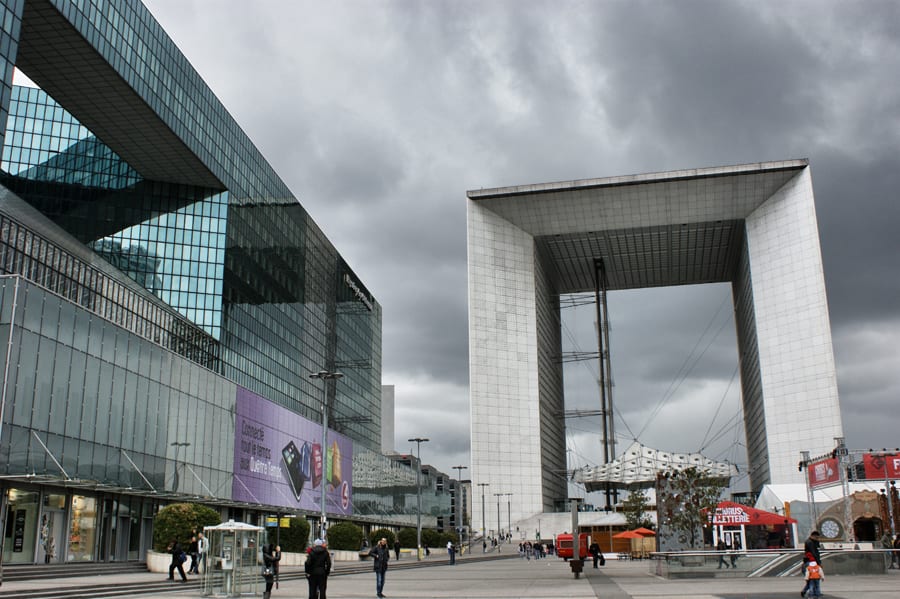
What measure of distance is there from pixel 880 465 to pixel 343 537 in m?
37.7

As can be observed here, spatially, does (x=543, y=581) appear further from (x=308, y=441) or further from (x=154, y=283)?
(x=154, y=283)

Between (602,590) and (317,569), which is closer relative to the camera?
(317,569)

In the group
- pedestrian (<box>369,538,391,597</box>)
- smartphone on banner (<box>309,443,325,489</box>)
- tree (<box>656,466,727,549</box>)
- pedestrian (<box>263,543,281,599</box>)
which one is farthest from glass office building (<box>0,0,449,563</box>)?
tree (<box>656,466,727,549</box>)

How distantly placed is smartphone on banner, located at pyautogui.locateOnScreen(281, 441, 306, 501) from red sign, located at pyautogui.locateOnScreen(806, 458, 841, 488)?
130 ft

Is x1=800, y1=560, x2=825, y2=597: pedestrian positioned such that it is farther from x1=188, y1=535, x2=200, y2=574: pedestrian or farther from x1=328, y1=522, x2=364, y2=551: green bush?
x1=328, y1=522, x2=364, y2=551: green bush

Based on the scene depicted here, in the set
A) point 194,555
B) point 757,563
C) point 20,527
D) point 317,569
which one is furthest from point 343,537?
point 317,569

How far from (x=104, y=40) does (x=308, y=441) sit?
37.0 meters

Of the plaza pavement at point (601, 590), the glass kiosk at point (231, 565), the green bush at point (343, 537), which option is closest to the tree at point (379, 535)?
the green bush at point (343, 537)

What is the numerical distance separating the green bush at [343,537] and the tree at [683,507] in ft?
84.9

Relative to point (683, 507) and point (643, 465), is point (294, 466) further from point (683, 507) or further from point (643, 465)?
point (643, 465)

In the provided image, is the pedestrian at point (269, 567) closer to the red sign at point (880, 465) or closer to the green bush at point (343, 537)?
the green bush at point (343, 537)

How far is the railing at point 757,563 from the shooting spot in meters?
32.5

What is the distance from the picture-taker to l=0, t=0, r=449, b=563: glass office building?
120ft

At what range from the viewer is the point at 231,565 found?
1015 inches
